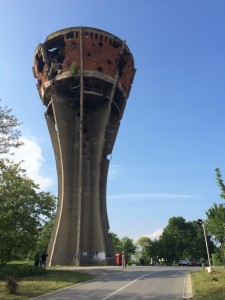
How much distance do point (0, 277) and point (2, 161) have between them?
23.6 feet

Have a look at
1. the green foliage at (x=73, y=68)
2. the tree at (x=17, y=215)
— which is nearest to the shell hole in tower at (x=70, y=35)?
the green foliage at (x=73, y=68)

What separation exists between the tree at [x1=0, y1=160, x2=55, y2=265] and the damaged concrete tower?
16.5m

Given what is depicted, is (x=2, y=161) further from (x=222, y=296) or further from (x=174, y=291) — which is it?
(x=222, y=296)

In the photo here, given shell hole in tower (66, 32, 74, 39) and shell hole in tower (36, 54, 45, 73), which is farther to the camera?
shell hole in tower (36, 54, 45, 73)

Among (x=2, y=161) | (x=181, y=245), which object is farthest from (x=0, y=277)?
(x=181, y=245)

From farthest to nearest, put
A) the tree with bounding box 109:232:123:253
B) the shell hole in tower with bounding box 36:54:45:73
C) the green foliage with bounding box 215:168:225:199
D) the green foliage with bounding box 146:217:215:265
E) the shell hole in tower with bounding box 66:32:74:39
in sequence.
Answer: the tree with bounding box 109:232:123:253 < the green foliage with bounding box 146:217:215:265 < the shell hole in tower with bounding box 36:54:45:73 < the shell hole in tower with bounding box 66:32:74:39 < the green foliage with bounding box 215:168:225:199

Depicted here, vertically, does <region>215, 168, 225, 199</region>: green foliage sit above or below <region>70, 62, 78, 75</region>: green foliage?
below

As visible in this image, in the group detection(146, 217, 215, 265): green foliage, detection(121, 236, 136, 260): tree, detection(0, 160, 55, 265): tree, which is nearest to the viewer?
detection(0, 160, 55, 265): tree

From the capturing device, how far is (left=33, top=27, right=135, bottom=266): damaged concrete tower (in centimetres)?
4122

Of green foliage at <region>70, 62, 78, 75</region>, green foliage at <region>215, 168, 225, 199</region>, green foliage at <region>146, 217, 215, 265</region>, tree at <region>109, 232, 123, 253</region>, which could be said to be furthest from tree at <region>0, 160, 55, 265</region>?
tree at <region>109, 232, 123, 253</region>

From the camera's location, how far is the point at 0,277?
1977 cm

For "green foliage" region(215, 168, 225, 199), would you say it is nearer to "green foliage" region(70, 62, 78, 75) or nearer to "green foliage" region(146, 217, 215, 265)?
"green foliage" region(70, 62, 78, 75)

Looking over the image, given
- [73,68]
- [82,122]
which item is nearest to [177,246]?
[82,122]

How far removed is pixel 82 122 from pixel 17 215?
76.8 ft
